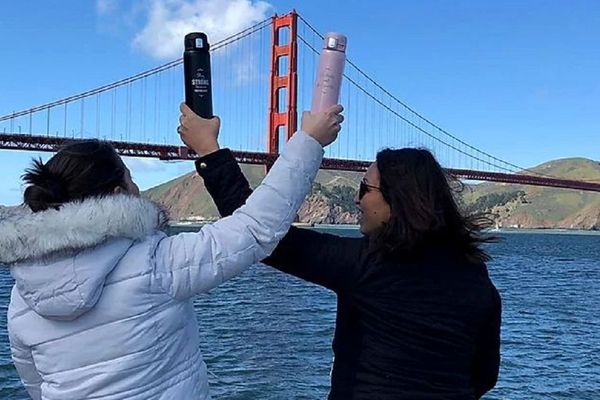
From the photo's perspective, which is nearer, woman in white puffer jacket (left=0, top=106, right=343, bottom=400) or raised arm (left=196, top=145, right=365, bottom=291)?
woman in white puffer jacket (left=0, top=106, right=343, bottom=400)

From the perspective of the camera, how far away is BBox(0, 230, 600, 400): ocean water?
812 cm

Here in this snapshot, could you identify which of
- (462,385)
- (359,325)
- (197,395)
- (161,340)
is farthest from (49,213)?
(462,385)

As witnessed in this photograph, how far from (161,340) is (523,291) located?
19.0 meters

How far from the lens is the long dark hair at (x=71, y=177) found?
134 cm

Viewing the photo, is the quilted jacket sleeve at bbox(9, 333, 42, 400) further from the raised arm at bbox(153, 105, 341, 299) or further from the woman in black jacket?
the woman in black jacket

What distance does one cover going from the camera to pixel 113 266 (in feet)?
4.30

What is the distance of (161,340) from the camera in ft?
4.44

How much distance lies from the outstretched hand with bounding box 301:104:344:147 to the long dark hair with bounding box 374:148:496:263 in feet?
0.55

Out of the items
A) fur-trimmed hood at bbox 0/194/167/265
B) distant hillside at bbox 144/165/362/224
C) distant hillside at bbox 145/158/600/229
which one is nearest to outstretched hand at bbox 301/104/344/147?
fur-trimmed hood at bbox 0/194/167/265

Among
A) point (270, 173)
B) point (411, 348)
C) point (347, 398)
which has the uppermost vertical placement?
point (270, 173)

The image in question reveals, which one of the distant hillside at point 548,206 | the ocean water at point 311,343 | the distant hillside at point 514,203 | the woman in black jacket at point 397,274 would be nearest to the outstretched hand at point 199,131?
the woman in black jacket at point 397,274

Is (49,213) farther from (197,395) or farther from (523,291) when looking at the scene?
(523,291)

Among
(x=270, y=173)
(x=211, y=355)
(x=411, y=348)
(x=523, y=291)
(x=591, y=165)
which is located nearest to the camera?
(x=270, y=173)

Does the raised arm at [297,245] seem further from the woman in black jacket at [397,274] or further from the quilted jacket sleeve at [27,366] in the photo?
the quilted jacket sleeve at [27,366]
